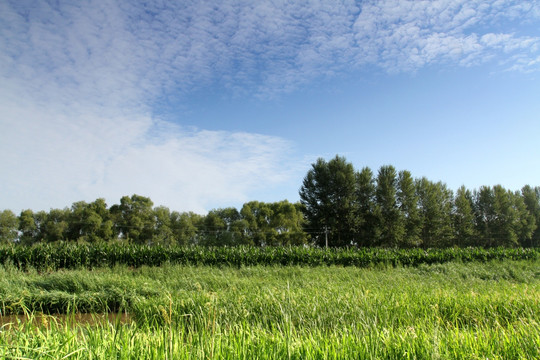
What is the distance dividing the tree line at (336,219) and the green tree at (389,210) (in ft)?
0.39

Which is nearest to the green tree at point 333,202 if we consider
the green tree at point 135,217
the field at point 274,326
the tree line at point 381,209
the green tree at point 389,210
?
the tree line at point 381,209

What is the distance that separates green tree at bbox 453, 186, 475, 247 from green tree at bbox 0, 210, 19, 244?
65.1 metres

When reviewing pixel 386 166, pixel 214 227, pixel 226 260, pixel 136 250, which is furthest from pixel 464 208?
pixel 136 250

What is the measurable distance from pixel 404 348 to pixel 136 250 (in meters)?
15.8

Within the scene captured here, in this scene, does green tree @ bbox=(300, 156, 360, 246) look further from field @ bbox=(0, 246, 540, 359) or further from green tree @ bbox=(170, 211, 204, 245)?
field @ bbox=(0, 246, 540, 359)

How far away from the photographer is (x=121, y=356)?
2066mm

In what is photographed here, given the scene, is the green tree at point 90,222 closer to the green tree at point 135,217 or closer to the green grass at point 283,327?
the green tree at point 135,217

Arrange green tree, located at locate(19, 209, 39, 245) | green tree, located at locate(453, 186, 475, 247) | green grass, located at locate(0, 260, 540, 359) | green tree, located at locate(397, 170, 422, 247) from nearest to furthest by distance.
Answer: green grass, located at locate(0, 260, 540, 359), green tree, located at locate(397, 170, 422, 247), green tree, located at locate(453, 186, 475, 247), green tree, located at locate(19, 209, 39, 245)

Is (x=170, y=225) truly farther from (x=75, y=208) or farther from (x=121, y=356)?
(x=121, y=356)

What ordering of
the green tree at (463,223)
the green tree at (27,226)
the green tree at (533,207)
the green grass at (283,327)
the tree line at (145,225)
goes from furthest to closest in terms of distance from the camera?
the green tree at (533,207) < the green tree at (27,226) < the green tree at (463,223) < the tree line at (145,225) < the green grass at (283,327)

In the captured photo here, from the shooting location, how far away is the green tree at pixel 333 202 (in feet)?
132

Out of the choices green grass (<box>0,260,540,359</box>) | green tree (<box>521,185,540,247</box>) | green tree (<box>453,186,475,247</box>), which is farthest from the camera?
green tree (<box>521,185,540,247</box>)

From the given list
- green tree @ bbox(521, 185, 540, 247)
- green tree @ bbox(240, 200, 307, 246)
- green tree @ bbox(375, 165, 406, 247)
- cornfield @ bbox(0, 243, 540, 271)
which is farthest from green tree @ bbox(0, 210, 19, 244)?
green tree @ bbox(521, 185, 540, 247)

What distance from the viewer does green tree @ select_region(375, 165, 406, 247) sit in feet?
131
